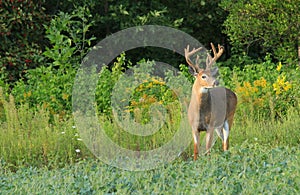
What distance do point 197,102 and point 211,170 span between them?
4.27ft

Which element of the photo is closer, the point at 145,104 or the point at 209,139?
the point at 209,139

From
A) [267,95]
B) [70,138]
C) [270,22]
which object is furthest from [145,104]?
[270,22]

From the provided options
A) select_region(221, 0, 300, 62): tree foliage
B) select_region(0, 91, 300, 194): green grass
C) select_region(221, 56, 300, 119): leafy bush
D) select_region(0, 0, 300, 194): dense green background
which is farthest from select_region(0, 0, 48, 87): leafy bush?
select_region(221, 56, 300, 119): leafy bush

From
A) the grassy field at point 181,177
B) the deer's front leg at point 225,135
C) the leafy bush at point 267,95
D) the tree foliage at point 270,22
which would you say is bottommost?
the grassy field at point 181,177

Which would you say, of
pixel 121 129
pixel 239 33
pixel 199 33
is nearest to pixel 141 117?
pixel 121 129

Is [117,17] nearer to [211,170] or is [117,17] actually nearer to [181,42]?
[181,42]

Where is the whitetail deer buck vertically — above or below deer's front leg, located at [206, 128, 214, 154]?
above

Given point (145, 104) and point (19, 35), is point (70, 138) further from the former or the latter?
point (19, 35)

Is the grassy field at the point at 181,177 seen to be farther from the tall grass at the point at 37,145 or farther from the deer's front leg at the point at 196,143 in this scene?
the deer's front leg at the point at 196,143

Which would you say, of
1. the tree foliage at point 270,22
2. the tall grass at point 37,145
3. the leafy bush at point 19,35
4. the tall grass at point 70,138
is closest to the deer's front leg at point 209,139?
the tall grass at point 70,138

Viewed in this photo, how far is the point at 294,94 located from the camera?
9.97 meters

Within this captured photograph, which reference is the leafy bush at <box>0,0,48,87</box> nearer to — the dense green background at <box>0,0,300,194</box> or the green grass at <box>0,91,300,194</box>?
the dense green background at <box>0,0,300,194</box>

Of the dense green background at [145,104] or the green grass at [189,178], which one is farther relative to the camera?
the dense green background at [145,104]

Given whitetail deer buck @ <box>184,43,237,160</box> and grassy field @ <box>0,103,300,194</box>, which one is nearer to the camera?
grassy field @ <box>0,103,300,194</box>
